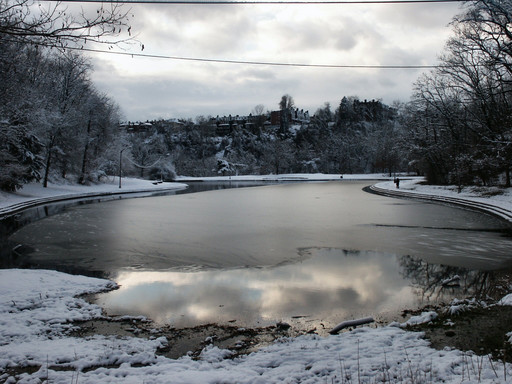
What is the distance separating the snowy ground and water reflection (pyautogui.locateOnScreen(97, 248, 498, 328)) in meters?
1.05

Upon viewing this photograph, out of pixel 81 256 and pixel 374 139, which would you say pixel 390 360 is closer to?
pixel 81 256

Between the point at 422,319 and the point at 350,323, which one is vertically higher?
the point at 422,319

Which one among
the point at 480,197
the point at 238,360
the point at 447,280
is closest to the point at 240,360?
the point at 238,360

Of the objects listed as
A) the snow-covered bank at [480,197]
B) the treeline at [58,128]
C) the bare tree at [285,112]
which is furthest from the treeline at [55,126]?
the bare tree at [285,112]

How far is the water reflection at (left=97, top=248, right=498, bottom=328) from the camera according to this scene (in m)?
7.47

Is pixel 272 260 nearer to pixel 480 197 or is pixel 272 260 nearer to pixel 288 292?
pixel 288 292

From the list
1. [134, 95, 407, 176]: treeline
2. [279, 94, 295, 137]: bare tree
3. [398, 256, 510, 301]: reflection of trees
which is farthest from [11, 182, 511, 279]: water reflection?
[279, 94, 295, 137]: bare tree

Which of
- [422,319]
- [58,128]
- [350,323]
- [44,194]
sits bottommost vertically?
[44,194]

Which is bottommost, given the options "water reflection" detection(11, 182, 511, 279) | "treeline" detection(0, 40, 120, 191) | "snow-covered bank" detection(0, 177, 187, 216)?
"snow-covered bank" detection(0, 177, 187, 216)

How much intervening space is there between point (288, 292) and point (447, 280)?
3.85m

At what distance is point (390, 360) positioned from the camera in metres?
5.04

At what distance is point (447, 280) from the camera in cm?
938

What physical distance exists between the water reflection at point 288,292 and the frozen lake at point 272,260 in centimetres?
2

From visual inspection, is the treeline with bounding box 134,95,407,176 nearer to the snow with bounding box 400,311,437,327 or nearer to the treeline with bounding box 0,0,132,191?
the treeline with bounding box 0,0,132,191
